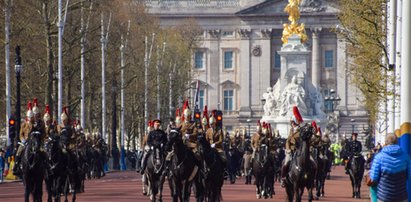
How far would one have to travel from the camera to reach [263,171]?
51156mm

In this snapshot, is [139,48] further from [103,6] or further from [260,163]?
[260,163]

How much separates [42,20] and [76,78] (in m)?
16.6

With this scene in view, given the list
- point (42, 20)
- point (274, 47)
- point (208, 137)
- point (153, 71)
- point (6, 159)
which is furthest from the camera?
point (274, 47)

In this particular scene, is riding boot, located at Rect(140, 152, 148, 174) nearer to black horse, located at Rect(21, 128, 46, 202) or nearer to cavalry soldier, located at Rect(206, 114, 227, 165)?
cavalry soldier, located at Rect(206, 114, 227, 165)

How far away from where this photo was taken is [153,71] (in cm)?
11975

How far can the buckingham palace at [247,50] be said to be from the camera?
18325cm

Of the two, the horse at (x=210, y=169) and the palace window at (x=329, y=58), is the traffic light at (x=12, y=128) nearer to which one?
the horse at (x=210, y=169)

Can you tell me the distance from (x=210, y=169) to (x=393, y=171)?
→ 14.4 metres

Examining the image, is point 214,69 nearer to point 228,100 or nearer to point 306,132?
point 228,100

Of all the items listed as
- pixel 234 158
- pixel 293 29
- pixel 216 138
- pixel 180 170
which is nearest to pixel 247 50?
pixel 293 29

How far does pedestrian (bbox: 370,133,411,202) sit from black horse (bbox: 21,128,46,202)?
1243 centimetres

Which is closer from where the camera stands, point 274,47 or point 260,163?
point 260,163

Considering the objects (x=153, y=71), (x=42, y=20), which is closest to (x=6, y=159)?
(x=42, y=20)

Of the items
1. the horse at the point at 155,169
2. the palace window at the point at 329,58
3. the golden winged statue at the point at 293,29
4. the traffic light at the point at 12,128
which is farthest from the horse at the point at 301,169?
the palace window at the point at 329,58
